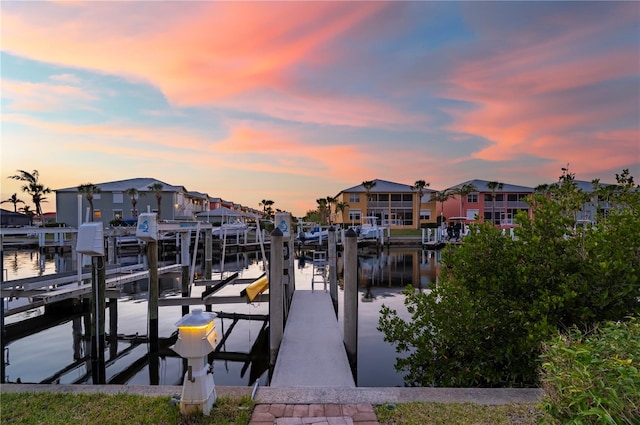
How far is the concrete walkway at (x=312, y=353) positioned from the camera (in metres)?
5.17

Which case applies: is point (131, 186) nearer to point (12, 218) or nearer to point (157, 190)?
point (157, 190)

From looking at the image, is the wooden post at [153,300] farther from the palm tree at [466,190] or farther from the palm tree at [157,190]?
the palm tree at [466,190]

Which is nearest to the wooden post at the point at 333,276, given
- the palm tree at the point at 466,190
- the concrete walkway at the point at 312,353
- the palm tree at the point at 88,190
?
the concrete walkway at the point at 312,353

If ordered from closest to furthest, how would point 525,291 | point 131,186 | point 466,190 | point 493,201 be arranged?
1. point 525,291
2. point 131,186
3. point 466,190
4. point 493,201

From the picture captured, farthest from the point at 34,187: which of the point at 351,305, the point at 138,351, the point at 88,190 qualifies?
the point at 351,305

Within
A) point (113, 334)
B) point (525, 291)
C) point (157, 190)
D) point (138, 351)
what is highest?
point (157, 190)

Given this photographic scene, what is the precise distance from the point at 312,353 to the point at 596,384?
473 cm

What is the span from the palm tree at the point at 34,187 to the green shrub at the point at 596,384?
2910 inches

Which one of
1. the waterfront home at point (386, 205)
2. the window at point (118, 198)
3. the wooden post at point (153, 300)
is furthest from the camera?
the waterfront home at point (386, 205)

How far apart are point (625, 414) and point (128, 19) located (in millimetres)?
13878

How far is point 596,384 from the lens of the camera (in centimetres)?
210

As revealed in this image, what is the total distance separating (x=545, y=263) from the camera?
5.19 meters

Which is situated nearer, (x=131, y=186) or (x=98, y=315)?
(x=98, y=315)

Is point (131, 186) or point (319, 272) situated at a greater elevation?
point (131, 186)
